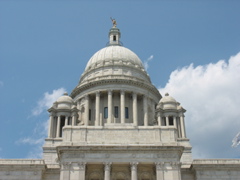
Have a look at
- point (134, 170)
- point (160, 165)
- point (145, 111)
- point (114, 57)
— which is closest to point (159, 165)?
point (160, 165)

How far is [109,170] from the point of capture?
4056cm

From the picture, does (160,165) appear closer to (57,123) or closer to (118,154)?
(118,154)

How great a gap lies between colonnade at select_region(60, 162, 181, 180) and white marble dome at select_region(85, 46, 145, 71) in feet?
101

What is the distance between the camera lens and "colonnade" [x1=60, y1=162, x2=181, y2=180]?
3997 cm

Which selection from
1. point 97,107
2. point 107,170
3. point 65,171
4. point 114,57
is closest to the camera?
point 65,171

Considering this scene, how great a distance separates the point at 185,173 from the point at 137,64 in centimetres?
2922

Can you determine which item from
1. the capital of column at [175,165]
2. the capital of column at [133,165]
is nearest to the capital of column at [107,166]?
the capital of column at [133,165]

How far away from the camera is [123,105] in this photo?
6172 cm

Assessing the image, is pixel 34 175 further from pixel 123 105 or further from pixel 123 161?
pixel 123 105

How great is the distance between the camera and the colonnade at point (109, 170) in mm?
39969

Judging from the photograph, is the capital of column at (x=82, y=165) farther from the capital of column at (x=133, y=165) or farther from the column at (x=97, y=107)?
the column at (x=97, y=107)

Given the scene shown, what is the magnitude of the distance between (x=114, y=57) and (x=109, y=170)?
3236cm

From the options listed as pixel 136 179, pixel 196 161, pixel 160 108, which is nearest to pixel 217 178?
pixel 196 161

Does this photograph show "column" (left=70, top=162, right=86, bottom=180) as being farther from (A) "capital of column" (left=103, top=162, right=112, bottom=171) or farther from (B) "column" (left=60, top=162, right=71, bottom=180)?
(A) "capital of column" (left=103, top=162, right=112, bottom=171)
